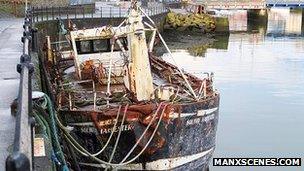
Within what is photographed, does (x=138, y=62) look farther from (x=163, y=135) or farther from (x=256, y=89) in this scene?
(x=256, y=89)

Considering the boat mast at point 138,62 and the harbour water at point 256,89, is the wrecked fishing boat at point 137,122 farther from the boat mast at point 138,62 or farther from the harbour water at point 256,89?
the harbour water at point 256,89

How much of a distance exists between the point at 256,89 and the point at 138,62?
17.3m

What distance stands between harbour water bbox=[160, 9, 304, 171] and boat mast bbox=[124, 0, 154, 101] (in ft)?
6.95

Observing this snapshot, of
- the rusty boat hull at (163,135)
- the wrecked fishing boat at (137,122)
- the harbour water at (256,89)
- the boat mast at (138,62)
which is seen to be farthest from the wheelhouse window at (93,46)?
the rusty boat hull at (163,135)

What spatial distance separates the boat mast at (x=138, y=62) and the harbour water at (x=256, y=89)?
2117mm

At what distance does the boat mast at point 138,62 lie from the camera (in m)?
13.2

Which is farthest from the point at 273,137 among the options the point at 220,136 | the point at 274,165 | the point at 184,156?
the point at 184,156

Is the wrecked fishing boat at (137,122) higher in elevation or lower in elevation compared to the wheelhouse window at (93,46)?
lower

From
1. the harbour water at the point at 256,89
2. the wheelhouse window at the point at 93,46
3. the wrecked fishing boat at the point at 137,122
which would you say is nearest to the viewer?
the wrecked fishing boat at the point at 137,122

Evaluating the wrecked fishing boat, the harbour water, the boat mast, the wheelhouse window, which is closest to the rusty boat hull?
the wrecked fishing boat

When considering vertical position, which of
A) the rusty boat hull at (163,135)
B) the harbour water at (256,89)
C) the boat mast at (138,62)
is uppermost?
the boat mast at (138,62)

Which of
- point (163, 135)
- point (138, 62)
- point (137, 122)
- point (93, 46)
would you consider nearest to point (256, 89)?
point (93, 46)

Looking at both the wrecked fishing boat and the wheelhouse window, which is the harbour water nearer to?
the wrecked fishing boat

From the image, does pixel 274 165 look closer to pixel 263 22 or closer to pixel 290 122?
pixel 290 122
